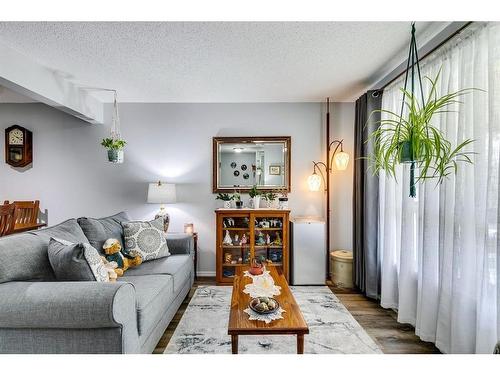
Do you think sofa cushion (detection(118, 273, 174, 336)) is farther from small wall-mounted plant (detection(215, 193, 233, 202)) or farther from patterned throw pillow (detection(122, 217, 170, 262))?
small wall-mounted plant (detection(215, 193, 233, 202))

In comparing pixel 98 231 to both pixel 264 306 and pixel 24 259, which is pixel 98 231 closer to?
pixel 24 259

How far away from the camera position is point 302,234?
3406 millimetres

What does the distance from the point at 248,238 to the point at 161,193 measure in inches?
50.1

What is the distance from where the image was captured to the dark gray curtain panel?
3014 mm

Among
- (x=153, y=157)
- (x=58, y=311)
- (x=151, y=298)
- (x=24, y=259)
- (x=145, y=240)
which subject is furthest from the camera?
(x=153, y=157)

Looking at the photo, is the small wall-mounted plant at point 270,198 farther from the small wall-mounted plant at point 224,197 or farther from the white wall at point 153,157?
the small wall-mounted plant at point 224,197

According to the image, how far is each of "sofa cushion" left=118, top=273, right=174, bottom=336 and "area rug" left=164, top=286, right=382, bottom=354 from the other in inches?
11.6

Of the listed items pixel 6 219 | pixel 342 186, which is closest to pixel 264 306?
pixel 342 186

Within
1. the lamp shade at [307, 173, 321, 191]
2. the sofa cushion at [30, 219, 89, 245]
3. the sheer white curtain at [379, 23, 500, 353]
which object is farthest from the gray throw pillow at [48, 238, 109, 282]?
the lamp shade at [307, 173, 321, 191]

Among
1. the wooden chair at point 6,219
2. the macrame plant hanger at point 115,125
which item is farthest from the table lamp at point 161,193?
the wooden chair at point 6,219

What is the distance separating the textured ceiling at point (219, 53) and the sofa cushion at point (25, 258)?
1565 millimetres

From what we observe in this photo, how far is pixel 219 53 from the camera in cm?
240
